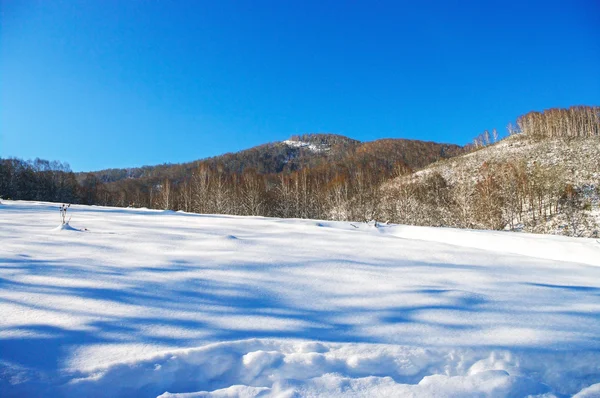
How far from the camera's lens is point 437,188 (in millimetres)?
30750

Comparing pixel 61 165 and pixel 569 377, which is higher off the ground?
pixel 61 165

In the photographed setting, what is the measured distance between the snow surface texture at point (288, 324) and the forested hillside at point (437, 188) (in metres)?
18.4

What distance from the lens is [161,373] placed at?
120 cm

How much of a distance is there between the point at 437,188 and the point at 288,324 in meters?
32.5

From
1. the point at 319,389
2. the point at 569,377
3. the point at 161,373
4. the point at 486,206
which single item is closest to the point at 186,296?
the point at 161,373

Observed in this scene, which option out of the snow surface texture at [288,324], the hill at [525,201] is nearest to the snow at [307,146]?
the hill at [525,201]

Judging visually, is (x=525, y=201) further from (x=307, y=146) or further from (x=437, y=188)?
(x=307, y=146)

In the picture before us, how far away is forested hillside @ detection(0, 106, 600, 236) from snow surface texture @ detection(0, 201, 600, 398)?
1838 cm

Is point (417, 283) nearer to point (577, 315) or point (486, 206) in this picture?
point (577, 315)

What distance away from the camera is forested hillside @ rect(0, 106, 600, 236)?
21.1m

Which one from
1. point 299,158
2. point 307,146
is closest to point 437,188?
point 299,158

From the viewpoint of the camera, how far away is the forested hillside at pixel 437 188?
21125mm

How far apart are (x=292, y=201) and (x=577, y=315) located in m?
23.4

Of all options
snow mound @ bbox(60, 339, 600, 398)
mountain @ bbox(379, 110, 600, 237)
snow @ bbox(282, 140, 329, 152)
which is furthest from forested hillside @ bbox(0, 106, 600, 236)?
snow @ bbox(282, 140, 329, 152)
